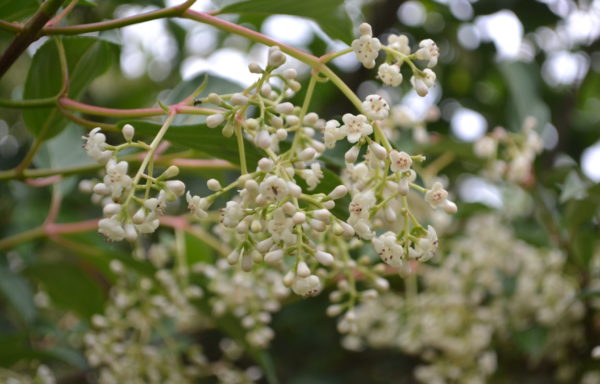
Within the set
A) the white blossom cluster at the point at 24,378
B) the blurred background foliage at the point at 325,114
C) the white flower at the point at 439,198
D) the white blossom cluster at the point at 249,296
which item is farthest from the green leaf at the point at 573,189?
the white blossom cluster at the point at 24,378

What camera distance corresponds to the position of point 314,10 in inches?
42.8

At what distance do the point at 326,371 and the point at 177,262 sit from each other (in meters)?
0.71

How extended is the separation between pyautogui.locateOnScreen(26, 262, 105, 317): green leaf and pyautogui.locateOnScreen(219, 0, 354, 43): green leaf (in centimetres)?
92

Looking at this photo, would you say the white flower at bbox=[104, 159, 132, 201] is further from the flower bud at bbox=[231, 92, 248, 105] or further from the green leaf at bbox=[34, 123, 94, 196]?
the green leaf at bbox=[34, 123, 94, 196]

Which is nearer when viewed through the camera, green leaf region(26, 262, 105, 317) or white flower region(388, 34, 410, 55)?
white flower region(388, 34, 410, 55)

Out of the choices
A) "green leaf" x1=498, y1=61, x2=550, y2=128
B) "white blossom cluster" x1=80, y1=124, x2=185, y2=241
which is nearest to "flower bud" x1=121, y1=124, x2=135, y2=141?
"white blossom cluster" x1=80, y1=124, x2=185, y2=241

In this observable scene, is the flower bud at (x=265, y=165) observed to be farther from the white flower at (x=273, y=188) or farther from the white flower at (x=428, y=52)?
the white flower at (x=428, y=52)

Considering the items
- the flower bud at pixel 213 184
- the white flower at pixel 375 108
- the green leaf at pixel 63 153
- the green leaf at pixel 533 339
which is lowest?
the green leaf at pixel 533 339

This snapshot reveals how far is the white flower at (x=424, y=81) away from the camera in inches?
32.5

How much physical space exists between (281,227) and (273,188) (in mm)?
53

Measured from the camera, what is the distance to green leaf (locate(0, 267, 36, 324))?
5.43 feet

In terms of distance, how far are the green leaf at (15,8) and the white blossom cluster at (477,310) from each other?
104 centimetres

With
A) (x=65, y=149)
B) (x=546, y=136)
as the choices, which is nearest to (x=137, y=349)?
(x=65, y=149)

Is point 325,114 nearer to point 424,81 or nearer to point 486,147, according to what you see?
point 486,147
